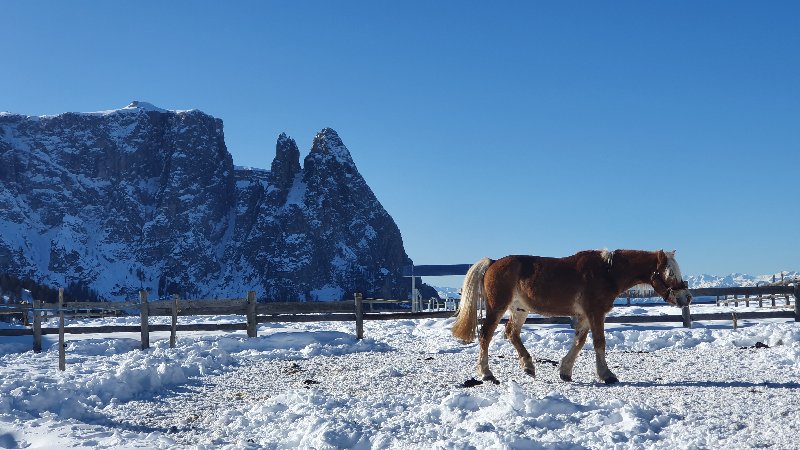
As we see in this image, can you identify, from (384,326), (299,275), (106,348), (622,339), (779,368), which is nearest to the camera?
(779,368)

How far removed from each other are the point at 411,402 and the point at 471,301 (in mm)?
2381

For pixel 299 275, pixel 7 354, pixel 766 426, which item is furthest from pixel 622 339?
pixel 299 275

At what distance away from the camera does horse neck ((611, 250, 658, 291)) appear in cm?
745

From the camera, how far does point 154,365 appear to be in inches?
361

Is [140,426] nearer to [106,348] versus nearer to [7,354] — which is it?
[106,348]

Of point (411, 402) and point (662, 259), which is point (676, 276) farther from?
point (411, 402)

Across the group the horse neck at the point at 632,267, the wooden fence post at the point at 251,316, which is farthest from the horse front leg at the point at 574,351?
the wooden fence post at the point at 251,316

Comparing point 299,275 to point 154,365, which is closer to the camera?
point 154,365

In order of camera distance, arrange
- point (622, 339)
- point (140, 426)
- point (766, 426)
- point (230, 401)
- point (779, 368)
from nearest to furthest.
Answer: point (766, 426) → point (140, 426) → point (230, 401) → point (779, 368) → point (622, 339)

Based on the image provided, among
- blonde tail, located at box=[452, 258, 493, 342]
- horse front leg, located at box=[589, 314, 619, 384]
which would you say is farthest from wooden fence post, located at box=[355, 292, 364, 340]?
horse front leg, located at box=[589, 314, 619, 384]

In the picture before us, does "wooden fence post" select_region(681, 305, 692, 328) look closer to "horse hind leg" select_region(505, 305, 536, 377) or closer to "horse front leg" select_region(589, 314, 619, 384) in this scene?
"horse hind leg" select_region(505, 305, 536, 377)

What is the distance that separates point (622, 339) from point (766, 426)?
8.74 m

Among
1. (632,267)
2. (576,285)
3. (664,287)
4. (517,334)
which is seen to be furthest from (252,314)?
(664,287)

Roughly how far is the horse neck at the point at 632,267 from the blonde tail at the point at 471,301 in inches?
56.4
